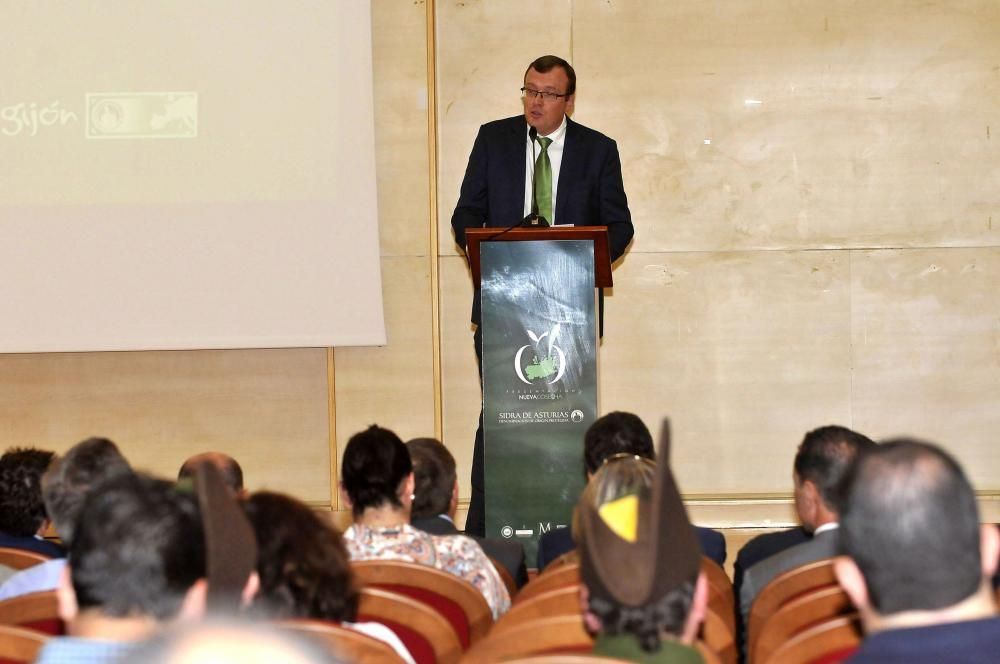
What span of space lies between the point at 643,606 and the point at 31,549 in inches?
92.1

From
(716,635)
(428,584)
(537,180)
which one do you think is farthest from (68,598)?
(537,180)

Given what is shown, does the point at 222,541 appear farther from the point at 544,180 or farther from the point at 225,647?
the point at 544,180

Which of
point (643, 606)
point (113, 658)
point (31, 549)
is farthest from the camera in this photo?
point (31, 549)

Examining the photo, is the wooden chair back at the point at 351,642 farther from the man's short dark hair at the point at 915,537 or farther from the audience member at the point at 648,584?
the man's short dark hair at the point at 915,537

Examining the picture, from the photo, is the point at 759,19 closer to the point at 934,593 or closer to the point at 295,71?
the point at 295,71

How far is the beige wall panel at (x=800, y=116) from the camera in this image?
6.91 m

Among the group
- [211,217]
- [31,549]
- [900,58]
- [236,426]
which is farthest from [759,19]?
[31,549]

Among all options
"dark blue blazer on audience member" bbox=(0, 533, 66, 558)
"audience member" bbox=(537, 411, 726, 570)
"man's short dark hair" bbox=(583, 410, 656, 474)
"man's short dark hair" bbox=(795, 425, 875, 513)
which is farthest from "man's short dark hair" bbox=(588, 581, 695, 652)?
"dark blue blazer on audience member" bbox=(0, 533, 66, 558)

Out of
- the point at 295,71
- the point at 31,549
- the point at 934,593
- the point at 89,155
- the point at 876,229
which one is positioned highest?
the point at 295,71

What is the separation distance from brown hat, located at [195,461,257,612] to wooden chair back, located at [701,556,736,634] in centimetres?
129

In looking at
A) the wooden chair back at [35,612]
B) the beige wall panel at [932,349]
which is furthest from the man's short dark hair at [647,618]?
the beige wall panel at [932,349]

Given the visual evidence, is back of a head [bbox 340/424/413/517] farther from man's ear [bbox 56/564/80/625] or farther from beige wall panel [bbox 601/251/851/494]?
beige wall panel [bbox 601/251/851/494]

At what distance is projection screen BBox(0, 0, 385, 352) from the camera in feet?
22.4

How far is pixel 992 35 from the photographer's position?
688 centimetres
